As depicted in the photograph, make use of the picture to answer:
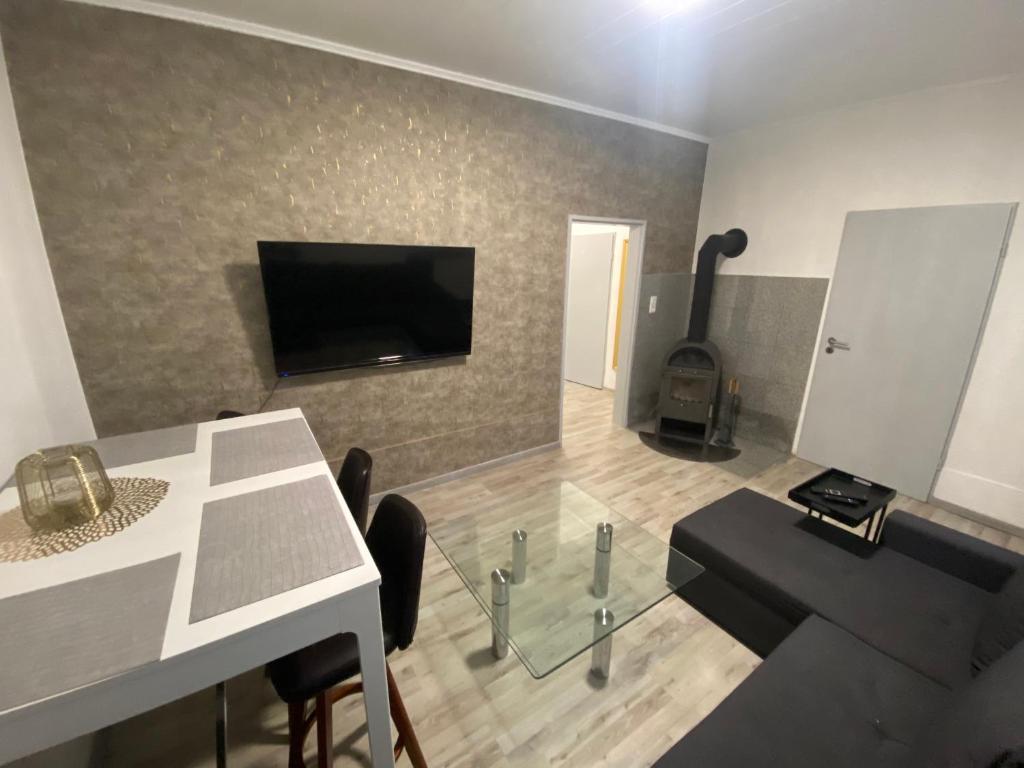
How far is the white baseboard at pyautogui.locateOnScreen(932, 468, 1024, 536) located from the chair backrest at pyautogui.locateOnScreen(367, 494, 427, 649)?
3.54 metres

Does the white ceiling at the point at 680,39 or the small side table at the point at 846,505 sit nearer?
the white ceiling at the point at 680,39

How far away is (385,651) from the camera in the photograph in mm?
1194

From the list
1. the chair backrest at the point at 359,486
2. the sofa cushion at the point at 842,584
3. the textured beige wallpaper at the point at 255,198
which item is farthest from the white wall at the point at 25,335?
the sofa cushion at the point at 842,584

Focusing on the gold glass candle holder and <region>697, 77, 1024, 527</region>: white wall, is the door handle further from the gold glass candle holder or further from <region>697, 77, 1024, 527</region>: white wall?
the gold glass candle holder

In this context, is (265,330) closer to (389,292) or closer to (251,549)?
(389,292)

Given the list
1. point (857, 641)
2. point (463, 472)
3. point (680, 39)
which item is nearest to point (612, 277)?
point (680, 39)

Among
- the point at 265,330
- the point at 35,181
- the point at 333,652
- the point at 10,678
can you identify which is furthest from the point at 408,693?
the point at 35,181

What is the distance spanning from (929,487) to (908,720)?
2.54m

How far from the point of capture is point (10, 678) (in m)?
0.69

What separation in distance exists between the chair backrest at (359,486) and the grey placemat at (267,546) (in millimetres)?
157

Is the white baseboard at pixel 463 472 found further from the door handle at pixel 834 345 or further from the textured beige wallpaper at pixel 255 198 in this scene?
the door handle at pixel 834 345

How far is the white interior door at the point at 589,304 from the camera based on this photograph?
503 centimetres

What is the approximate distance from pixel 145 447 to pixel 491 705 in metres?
1.62

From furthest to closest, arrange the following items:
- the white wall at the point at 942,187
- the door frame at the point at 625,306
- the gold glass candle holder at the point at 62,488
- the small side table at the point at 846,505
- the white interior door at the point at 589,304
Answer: the white interior door at the point at 589,304
the door frame at the point at 625,306
the white wall at the point at 942,187
the small side table at the point at 846,505
the gold glass candle holder at the point at 62,488
